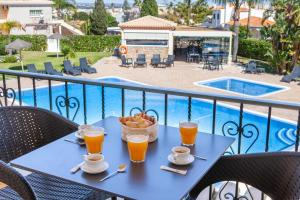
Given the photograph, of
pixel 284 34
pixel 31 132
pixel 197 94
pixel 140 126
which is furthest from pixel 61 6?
pixel 140 126

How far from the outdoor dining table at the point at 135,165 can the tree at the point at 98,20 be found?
139ft

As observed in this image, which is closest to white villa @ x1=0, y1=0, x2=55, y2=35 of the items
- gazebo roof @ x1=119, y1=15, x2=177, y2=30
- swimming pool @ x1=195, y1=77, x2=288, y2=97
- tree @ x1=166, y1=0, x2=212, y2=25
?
gazebo roof @ x1=119, y1=15, x2=177, y2=30

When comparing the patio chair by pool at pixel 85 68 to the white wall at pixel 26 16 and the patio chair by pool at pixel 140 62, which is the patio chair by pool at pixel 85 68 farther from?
the white wall at pixel 26 16

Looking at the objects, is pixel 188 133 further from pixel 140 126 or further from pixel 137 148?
pixel 137 148

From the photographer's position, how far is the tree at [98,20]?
1715 inches

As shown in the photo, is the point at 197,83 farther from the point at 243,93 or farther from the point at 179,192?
the point at 179,192

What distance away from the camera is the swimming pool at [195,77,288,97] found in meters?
18.4

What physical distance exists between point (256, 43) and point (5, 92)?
27.5 meters

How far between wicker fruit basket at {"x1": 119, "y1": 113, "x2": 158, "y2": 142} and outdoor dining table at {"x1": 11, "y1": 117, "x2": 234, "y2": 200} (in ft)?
0.22

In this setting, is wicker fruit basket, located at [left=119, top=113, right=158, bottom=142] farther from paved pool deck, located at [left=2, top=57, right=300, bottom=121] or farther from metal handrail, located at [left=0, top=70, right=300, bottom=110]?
paved pool deck, located at [left=2, top=57, right=300, bottom=121]

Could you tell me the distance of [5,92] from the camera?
158 inches

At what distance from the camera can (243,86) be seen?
19844 millimetres

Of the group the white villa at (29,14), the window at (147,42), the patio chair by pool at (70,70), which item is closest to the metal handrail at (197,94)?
the patio chair by pool at (70,70)

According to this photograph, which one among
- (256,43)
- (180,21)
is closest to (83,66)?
(256,43)
